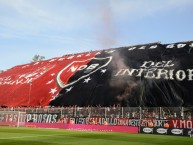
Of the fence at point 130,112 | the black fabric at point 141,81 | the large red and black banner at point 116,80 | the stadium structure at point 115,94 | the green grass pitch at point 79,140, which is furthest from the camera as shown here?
the large red and black banner at point 116,80

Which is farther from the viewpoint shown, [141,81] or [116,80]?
[116,80]

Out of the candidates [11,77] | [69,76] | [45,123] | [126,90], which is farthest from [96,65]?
[11,77]

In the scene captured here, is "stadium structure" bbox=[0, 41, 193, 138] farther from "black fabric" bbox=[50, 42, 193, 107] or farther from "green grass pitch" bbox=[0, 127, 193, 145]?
"green grass pitch" bbox=[0, 127, 193, 145]

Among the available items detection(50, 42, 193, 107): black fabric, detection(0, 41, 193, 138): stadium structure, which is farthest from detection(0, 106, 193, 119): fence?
detection(50, 42, 193, 107): black fabric

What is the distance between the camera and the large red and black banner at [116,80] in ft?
116

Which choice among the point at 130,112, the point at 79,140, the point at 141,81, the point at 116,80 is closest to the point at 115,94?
the point at 116,80

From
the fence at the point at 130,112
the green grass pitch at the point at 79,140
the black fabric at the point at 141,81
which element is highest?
the black fabric at the point at 141,81

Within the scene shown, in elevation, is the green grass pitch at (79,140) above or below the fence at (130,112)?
below

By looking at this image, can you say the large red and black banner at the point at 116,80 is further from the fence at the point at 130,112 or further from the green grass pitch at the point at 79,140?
the green grass pitch at the point at 79,140

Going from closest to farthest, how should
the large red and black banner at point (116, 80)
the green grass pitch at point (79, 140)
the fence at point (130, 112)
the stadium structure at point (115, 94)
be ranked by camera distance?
the green grass pitch at point (79, 140), the fence at point (130, 112), the stadium structure at point (115, 94), the large red and black banner at point (116, 80)

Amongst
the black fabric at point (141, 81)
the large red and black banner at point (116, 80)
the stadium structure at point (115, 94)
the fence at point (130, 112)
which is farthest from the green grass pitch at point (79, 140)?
the large red and black banner at point (116, 80)

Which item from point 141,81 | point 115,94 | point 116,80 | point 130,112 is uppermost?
point 116,80

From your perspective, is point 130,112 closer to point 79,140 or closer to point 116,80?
point 116,80

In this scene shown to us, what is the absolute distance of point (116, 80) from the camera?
39.8 meters
